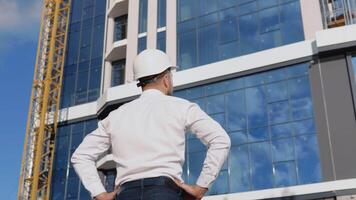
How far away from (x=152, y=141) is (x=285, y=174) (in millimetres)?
20274

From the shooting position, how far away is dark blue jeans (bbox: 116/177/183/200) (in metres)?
2.87

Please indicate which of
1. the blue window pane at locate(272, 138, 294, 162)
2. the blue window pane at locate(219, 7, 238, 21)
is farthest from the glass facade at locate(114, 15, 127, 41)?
the blue window pane at locate(272, 138, 294, 162)

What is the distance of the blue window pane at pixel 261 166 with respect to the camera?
75.5ft

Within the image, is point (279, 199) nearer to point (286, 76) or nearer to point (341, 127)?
point (341, 127)

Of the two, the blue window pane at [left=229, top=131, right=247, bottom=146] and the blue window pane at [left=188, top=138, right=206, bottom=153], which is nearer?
the blue window pane at [left=229, top=131, right=247, bottom=146]

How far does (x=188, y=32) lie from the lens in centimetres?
2847

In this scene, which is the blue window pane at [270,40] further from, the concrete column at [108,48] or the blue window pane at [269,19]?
the concrete column at [108,48]

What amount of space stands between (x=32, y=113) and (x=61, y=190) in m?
8.82

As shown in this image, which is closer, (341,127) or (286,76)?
(341,127)

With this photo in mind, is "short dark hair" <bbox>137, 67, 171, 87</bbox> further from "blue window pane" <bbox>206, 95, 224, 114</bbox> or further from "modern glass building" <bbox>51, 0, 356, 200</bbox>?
"blue window pane" <bbox>206, 95, 224, 114</bbox>

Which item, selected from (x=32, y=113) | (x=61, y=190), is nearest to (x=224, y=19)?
(x=61, y=190)

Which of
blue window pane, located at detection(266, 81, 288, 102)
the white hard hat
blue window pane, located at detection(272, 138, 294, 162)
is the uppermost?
blue window pane, located at detection(266, 81, 288, 102)

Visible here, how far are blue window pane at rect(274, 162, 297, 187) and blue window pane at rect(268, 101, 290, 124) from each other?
2.04 meters

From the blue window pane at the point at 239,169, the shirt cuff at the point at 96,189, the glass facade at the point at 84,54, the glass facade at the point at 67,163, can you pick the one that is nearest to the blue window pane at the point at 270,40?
the blue window pane at the point at 239,169
